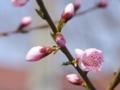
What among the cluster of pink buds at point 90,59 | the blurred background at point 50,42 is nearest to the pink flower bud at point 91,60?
the cluster of pink buds at point 90,59

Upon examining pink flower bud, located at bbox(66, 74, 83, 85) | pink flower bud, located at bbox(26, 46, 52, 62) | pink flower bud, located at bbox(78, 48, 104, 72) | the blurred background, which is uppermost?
pink flower bud, located at bbox(26, 46, 52, 62)

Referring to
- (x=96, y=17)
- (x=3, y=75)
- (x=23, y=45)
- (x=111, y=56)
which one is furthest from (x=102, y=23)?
(x=3, y=75)

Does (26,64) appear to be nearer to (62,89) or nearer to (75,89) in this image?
(62,89)

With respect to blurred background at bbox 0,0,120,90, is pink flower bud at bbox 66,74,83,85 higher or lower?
higher

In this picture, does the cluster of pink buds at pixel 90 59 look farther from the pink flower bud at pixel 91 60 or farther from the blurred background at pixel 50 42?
the blurred background at pixel 50 42

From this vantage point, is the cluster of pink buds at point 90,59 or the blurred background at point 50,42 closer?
the cluster of pink buds at point 90,59

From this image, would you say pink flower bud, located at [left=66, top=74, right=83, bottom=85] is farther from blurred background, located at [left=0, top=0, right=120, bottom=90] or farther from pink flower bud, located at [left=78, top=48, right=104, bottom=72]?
blurred background, located at [left=0, top=0, right=120, bottom=90]

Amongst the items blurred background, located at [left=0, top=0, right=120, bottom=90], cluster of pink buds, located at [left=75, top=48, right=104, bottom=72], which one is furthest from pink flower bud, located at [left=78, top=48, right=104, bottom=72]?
blurred background, located at [left=0, top=0, right=120, bottom=90]
